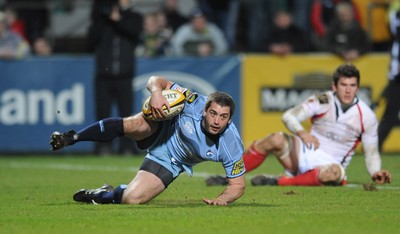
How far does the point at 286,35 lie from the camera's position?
18250 millimetres

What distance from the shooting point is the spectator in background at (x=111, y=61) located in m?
16.6

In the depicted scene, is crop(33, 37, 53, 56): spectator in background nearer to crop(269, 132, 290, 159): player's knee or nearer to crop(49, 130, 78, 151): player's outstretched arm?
crop(269, 132, 290, 159): player's knee

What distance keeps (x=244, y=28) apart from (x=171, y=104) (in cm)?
1112

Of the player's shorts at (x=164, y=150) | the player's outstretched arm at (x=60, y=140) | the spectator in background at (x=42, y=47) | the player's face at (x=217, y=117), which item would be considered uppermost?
the player's face at (x=217, y=117)

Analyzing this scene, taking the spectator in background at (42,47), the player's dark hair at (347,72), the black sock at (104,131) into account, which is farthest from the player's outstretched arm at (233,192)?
the spectator in background at (42,47)

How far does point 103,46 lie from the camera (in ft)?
55.2

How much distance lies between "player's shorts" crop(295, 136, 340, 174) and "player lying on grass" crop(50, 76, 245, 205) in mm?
2163

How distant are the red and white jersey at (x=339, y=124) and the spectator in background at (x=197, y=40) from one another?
6.91m

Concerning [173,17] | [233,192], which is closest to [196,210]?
[233,192]

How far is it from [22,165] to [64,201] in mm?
5758

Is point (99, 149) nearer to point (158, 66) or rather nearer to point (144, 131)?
point (158, 66)

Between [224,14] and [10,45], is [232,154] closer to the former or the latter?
[10,45]

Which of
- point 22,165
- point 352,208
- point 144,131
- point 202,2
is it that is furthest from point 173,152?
point 202,2

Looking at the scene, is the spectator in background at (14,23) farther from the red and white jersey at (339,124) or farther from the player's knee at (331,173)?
the player's knee at (331,173)
